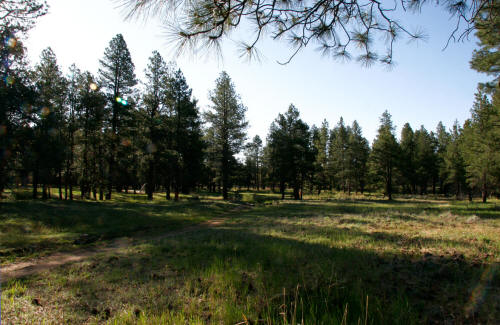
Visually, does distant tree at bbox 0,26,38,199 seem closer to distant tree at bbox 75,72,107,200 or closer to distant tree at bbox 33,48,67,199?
distant tree at bbox 33,48,67,199

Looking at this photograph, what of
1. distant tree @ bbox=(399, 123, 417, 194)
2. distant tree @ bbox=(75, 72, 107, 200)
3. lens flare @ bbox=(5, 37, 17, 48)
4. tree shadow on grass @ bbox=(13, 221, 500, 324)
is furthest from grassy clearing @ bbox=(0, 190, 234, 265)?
distant tree @ bbox=(399, 123, 417, 194)

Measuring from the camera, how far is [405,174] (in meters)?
55.8

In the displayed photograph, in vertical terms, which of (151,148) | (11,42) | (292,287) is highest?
(11,42)

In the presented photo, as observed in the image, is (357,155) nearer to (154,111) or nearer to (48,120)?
(154,111)

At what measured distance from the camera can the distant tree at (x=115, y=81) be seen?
1086 inches

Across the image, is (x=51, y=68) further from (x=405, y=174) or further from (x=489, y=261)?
(x=405, y=174)

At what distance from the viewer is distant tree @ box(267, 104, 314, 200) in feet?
132

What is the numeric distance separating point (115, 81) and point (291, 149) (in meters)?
28.8

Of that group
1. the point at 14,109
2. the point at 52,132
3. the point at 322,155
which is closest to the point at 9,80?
the point at 14,109

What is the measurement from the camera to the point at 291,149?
40.4 m

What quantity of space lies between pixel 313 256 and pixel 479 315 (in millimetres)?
2834

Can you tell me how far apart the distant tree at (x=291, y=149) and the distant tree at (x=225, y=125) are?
34.7ft

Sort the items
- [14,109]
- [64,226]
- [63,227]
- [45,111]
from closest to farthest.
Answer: [63,227] → [64,226] → [14,109] → [45,111]

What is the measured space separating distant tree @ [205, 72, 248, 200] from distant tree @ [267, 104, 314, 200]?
34.7 feet
